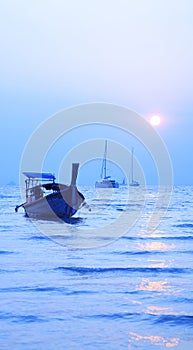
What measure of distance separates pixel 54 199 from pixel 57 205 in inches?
33.4

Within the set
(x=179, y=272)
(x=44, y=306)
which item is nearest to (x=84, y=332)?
(x=44, y=306)

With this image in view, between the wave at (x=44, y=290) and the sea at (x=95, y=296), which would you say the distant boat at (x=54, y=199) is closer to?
the sea at (x=95, y=296)

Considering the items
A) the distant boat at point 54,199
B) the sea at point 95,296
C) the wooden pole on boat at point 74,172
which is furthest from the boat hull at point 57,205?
the sea at point 95,296

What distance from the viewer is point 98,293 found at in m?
12.9

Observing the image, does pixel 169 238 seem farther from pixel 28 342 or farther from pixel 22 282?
pixel 28 342

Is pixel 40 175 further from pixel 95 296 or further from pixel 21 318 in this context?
pixel 21 318

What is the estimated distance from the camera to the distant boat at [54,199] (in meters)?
36.5

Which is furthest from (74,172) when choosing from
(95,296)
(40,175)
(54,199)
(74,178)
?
(95,296)

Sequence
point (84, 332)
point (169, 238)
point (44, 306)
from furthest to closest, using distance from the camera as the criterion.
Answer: point (169, 238) → point (44, 306) → point (84, 332)

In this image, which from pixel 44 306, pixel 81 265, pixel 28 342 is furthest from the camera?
pixel 81 265

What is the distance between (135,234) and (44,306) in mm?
18949

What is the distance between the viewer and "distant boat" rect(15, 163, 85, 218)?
3653 cm

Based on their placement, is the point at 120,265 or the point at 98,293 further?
the point at 120,265

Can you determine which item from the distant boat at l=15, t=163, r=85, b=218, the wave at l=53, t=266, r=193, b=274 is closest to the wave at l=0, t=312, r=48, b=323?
the wave at l=53, t=266, r=193, b=274
